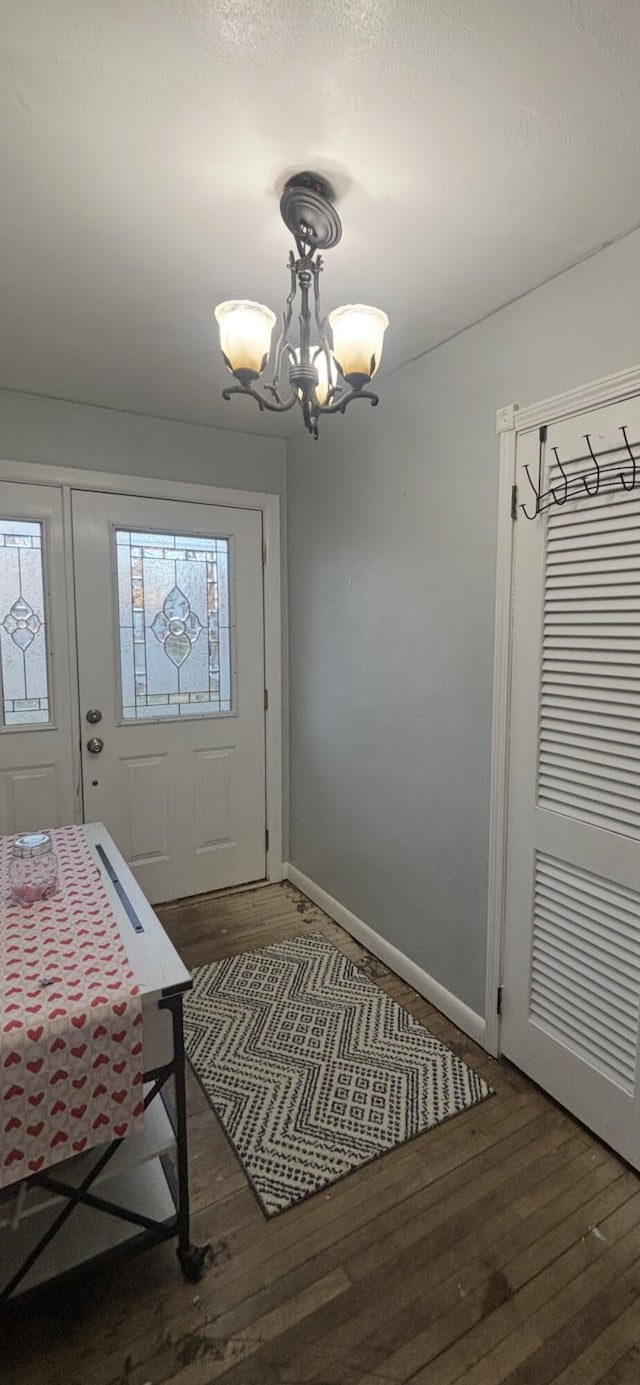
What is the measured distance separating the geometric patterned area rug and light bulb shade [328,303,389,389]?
1.93m

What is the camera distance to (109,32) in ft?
3.13

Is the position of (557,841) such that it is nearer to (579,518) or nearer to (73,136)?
(579,518)

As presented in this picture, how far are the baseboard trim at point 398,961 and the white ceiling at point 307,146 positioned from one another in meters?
2.29

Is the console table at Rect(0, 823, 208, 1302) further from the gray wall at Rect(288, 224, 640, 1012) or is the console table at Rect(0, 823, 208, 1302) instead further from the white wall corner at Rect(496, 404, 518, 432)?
the white wall corner at Rect(496, 404, 518, 432)

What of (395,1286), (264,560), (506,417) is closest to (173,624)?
(264,560)

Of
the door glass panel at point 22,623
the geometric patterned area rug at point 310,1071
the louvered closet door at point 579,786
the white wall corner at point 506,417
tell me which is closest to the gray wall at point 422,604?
the white wall corner at point 506,417

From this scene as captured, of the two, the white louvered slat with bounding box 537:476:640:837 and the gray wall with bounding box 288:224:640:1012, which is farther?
the gray wall with bounding box 288:224:640:1012

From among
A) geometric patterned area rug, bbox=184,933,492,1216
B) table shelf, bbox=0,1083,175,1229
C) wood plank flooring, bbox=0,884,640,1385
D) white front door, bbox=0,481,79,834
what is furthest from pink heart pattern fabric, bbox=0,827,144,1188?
white front door, bbox=0,481,79,834

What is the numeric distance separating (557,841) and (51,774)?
83.0 inches

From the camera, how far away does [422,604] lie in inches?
84.7

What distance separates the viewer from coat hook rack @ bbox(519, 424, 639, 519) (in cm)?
145

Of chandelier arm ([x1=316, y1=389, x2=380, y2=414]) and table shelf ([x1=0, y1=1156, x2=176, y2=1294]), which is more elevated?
chandelier arm ([x1=316, y1=389, x2=380, y2=414])

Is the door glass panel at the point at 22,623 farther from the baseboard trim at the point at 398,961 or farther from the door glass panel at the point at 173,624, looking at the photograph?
the baseboard trim at the point at 398,961

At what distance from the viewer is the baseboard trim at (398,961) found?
2.04 meters
